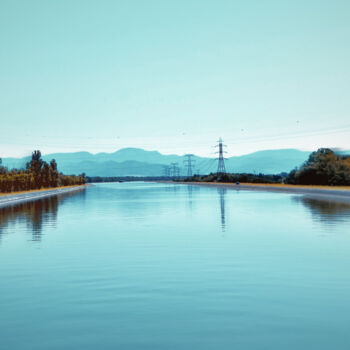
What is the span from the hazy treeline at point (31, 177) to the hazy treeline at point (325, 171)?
42.7m

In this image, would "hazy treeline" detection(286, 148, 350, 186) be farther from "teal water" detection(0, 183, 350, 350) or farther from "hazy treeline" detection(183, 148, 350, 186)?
"teal water" detection(0, 183, 350, 350)

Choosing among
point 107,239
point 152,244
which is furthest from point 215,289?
point 107,239

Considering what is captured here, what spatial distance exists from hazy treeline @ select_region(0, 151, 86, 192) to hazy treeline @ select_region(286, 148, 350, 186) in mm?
42679

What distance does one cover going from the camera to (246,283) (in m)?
9.17

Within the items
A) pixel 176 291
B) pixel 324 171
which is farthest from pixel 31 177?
pixel 176 291

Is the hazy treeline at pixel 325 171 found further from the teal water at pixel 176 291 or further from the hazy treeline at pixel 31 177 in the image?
the teal water at pixel 176 291

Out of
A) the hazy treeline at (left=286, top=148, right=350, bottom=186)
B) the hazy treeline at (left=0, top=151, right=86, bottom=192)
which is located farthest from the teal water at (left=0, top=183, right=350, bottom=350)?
the hazy treeline at (left=286, top=148, right=350, bottom=186)

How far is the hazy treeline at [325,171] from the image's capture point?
234 feet

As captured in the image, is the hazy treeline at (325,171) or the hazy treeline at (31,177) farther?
the hazy treeline at (325,171)

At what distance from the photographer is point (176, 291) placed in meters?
8.55

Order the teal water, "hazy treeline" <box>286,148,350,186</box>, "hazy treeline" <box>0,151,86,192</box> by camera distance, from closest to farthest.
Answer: the teal water, "hazy treeline" <box>0,151,86,192</box>, "hazy treeline" <box>286,148,350,186</box>

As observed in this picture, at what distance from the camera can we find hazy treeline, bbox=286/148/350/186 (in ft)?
234

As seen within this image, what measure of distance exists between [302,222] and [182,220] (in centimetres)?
535

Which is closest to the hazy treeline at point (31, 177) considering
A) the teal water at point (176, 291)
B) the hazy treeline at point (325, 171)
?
the hazy treeline at point (325, 171)
